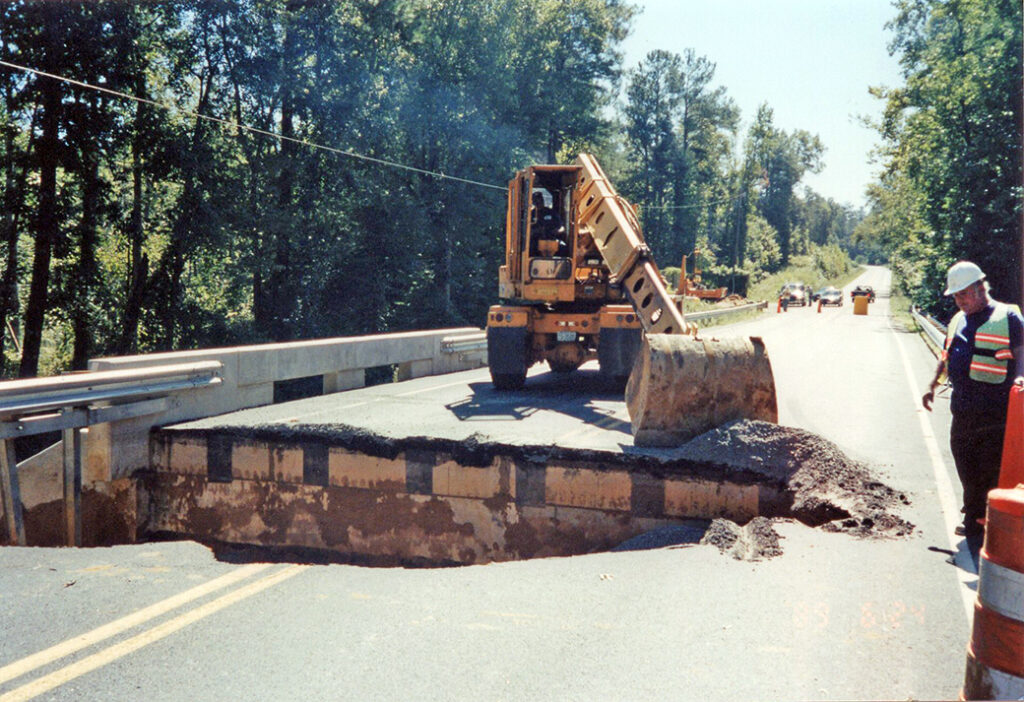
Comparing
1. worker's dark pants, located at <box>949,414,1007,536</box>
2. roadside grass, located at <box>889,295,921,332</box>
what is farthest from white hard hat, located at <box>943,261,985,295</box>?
roadside grass, located at <box>889,295,921,332</box>

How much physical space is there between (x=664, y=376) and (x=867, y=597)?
10.7 feet

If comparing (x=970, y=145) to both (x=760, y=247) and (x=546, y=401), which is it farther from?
(x=760, y=247)

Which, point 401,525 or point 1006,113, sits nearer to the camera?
point 401,525

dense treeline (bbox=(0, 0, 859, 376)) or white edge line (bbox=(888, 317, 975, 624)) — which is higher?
dense treeline (bbox=(0, 0, 859, 376))

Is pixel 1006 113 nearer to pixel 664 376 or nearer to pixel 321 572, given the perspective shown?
pixel 664 376

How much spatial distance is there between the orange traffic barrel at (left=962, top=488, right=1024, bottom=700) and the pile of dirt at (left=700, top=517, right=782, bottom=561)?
242 centimetres

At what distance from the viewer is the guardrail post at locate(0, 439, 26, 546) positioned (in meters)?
6.88

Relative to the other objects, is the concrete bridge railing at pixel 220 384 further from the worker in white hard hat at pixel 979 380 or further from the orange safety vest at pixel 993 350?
the orange safety vest at pixel 993 350

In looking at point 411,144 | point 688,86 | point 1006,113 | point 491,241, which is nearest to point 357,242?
point 411,144

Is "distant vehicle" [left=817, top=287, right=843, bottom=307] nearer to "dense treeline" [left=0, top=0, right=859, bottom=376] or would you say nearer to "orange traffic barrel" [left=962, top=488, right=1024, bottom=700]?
"dense treeline" [left=0, top=0, right=859, bottom=376]

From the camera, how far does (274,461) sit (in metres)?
8.26

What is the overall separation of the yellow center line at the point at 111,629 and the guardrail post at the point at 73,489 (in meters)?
2.91

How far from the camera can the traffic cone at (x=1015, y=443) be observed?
16.2 ft

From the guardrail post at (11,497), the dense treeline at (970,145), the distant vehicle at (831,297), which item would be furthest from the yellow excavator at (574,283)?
the distant vehicle at (831,297)
